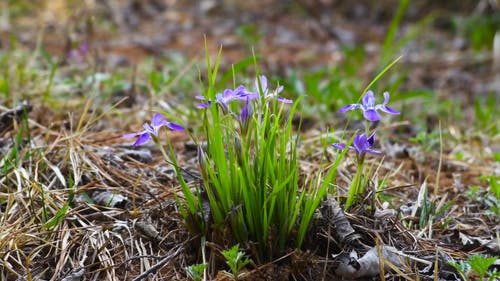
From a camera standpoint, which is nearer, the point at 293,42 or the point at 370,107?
the point at 370,107

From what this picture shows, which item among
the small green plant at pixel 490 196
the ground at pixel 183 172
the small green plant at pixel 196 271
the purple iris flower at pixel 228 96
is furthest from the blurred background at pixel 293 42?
the small green plant at pixel 196 271

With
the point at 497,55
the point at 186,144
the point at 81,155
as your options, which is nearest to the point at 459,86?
the point at 497,55

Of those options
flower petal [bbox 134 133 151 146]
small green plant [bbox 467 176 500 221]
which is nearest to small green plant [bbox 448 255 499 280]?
small green plant [bbox 467 176 500 221]

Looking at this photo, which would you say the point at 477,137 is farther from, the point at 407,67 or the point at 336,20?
the point at 336,20

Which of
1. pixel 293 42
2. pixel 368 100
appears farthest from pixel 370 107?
pixel 293 42

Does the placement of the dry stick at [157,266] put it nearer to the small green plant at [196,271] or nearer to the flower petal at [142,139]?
the small green plant at [196,271]

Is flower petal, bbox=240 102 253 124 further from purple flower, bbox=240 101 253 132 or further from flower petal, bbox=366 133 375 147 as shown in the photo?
flower petal, bbox=366 133 375 147

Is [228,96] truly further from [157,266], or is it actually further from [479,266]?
[479,266]
